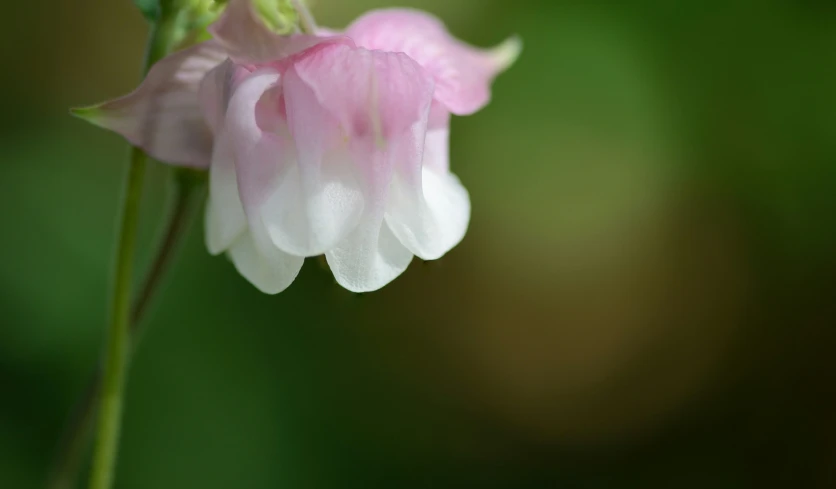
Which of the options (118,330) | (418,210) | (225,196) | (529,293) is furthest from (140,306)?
(529,293)

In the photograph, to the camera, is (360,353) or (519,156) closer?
(360,353)

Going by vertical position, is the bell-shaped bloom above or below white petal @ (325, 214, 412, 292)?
above

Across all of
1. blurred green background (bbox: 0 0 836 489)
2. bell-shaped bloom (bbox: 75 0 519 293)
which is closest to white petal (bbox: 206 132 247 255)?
bell-shaped bloom (bbox: 75 0 519 293)

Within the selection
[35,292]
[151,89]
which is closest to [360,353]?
[35,292]

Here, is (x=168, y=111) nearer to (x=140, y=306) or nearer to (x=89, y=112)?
(x=89, y=112)

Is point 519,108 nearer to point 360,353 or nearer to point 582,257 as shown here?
point 582,257

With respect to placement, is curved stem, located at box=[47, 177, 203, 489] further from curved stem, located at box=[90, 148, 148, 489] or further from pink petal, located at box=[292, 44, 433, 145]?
pink petal, located at box=[292, 44, 433, 145]

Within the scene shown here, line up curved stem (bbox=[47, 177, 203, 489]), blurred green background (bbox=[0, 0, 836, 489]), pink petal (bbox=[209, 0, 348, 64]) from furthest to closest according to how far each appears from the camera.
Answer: blurred green background (bbox=[0, 0, 836, 489]) → curved stem (bbox=[47, 177, 203, 489]) → pink petal (bbox=[209, 0, 348, 64])
